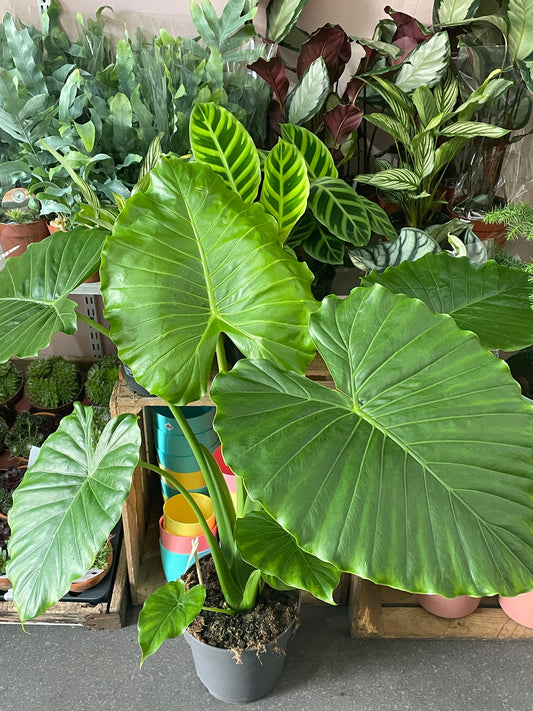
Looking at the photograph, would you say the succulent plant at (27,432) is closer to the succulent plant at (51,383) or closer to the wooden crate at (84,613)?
the succulent plant at (51,383)

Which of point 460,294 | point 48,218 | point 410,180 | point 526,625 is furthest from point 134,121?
point 526,625

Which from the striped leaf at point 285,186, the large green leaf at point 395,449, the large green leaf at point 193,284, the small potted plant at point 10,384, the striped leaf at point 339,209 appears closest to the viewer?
the large green leaf at point 395,449

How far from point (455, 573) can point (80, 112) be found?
3.50 feet

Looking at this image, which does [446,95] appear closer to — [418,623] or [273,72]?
[273,72]

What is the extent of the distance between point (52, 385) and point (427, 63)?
129 centimetres

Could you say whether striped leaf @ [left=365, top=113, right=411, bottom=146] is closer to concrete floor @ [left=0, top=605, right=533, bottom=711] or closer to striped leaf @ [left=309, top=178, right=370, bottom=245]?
striped leaf @ [left=309, top=178, right=370, bottom=245]

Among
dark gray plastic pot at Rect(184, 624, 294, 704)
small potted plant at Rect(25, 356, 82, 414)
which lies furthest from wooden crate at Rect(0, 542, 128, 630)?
small potted plant at Rect(25, 356, 82, 414)

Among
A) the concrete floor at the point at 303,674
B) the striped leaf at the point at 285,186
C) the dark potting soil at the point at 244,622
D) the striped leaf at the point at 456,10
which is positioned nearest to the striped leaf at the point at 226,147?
the striped leaf at the point at 285,186

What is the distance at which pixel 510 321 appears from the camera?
1030mm

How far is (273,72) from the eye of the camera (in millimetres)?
1235

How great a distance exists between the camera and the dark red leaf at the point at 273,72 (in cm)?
123

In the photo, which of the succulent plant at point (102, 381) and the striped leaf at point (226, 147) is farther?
the succulent plant at point (102, 381)

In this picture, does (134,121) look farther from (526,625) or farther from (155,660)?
(526,625)

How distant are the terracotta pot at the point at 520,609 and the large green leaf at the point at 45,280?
1.23m
